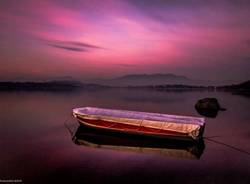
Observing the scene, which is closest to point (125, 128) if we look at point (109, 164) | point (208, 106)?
point (109, 164)

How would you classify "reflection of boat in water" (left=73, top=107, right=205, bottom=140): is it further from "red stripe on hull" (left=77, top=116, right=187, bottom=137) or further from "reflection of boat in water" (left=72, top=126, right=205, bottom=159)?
"reflection of boat in water" (left=72, top=126, right=205, bottom=159)

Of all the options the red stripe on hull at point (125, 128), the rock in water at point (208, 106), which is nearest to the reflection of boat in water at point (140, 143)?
the red stripe on hull at point (125, 128)

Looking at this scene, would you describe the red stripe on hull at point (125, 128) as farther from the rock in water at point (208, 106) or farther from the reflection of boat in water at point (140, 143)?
the rock in water at point (208, 106)

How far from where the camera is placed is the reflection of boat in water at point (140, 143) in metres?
14.7

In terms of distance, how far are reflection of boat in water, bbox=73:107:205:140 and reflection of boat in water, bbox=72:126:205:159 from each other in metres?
0.56

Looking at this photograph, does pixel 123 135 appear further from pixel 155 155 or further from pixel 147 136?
pixel 155 155

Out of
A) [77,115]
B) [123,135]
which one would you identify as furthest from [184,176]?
[77,115]

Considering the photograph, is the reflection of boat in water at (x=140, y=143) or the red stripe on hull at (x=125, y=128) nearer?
the reflection of boat in water at (x=140, y=143)

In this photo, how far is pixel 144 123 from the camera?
16.5 metres

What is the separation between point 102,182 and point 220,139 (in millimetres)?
11684

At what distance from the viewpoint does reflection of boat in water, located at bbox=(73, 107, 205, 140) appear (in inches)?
616

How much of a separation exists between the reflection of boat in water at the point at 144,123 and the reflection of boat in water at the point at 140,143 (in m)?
0.56

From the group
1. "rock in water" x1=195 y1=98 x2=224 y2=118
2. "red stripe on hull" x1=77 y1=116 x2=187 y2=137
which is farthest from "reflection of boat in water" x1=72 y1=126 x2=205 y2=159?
"rock in water" x1=195 y1=98 x2=224 y2=118

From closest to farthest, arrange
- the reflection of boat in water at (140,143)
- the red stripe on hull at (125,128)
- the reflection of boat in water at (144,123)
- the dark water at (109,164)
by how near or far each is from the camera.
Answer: the dark water at (109,164)
the reflection of boat in water at (140,143)
the reflection of boat in water at (144,123)
the red stripe on hull at (125,128)
